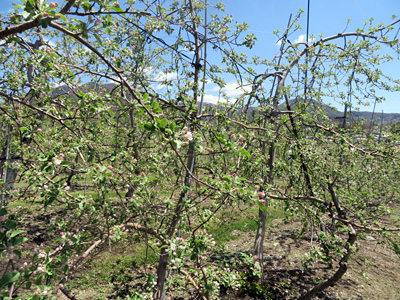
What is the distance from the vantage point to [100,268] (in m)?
4.31

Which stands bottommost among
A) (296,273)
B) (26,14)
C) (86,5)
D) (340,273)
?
(296,273)

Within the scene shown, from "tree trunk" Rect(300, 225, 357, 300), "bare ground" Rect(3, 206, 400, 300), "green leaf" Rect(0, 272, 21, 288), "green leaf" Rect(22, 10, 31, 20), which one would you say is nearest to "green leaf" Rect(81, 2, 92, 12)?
"green leaf" Rect(22, 10, 31, 20)

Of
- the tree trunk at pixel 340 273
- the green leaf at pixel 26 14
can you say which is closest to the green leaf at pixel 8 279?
the green leaf at pixel 26 14

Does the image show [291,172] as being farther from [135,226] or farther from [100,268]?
[100,268]

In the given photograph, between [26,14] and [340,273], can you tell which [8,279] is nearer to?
[26,14]

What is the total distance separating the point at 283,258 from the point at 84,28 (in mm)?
5598

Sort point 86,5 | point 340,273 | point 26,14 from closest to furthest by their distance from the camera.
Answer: point 26,14
point 86,5
point 340,273

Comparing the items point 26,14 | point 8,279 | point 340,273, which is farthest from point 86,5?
point 340,273

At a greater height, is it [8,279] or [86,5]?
[86,5]

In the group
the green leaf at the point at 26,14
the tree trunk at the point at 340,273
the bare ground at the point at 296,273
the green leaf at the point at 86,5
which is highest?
the green leaf at the point at 86,5

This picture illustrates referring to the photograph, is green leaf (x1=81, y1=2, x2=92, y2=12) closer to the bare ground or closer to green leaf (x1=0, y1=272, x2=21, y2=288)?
green leaf (x1=0, y1=272, x2=21, y2=288)

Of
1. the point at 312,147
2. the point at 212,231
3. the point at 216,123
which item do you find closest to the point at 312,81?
the point at 312,147

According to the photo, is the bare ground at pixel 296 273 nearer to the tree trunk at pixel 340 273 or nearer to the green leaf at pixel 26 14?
the tree trunk at pixel 340 273

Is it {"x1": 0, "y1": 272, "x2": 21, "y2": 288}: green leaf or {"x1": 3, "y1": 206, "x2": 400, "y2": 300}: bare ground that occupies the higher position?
{"x1": 0, "y1": 272, "x2": 21, "y2": 288}: green leaf
